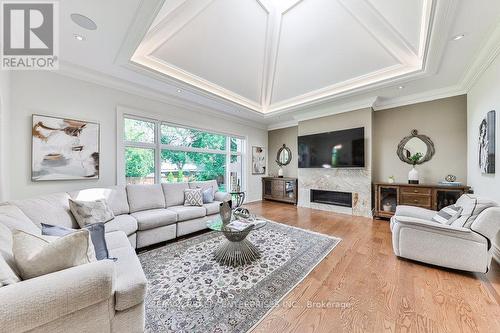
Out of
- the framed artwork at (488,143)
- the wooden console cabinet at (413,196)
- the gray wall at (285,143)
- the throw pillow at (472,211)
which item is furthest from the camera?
the gray wall at (285,143)

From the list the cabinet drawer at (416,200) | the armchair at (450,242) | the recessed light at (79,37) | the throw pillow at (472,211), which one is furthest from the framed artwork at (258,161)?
the throw pillow at (472,211)

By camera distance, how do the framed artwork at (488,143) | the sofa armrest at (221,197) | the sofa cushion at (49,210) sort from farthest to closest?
the sofa armrest at (221,197) < the framed artwork at (488,143) < the sofa cushion at (49,210)

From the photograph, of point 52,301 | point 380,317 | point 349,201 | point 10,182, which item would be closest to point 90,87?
point 10,182

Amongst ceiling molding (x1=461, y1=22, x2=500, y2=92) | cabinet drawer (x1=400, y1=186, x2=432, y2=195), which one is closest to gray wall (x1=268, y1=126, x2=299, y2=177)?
cabinet drawer (x1=400, y1=186, x2=432, y2=195)

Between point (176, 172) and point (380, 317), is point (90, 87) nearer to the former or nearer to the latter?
point (176, 172)

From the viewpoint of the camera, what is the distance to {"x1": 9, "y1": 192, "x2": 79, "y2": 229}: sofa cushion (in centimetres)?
195

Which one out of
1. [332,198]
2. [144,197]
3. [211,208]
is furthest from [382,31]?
[144,197]

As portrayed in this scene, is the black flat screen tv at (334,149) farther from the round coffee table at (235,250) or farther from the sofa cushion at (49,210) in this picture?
the sofa cushion at (49,210)

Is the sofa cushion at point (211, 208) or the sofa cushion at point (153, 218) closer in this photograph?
the sofa cushion at point (153, 218)

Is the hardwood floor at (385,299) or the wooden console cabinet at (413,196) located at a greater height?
the wooden console cabinet at (413,196)

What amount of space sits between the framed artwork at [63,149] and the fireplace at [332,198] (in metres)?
5.14

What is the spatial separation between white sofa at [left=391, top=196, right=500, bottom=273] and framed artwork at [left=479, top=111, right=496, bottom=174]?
95cm

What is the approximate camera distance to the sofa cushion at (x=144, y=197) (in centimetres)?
307

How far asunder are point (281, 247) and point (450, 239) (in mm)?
1946
